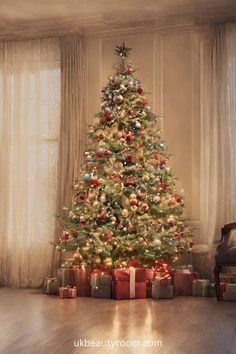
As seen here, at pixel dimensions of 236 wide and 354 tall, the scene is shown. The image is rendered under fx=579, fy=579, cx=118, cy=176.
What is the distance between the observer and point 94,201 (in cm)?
716

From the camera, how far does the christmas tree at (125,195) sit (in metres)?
7.01

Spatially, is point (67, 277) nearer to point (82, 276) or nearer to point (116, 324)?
point (82, 276)

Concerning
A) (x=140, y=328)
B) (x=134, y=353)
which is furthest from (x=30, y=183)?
(x=134, y=353)

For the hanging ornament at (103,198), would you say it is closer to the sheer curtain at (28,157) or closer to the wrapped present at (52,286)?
the wrapped present at (52,286)

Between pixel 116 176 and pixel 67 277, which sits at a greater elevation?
pixel 116 176

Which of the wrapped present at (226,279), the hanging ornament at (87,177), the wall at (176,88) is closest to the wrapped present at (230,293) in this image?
the wrapped present at (226,279)

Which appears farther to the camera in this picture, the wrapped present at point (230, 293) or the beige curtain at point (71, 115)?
the beige curtain at point (71, 115)

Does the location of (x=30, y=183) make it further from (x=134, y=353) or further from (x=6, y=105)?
(x=134, y=353)

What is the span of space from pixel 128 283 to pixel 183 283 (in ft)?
2.71

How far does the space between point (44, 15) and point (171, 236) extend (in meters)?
3.62

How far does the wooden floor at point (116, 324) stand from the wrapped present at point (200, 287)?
284mm

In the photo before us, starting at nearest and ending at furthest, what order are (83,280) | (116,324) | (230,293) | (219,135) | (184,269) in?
1. (116,324)
2. (230,293)
3. (83,280)
4. (184,269)
5. (219,135)

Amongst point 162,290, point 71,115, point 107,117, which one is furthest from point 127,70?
point 162,290

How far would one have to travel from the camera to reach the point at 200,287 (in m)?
7.05
